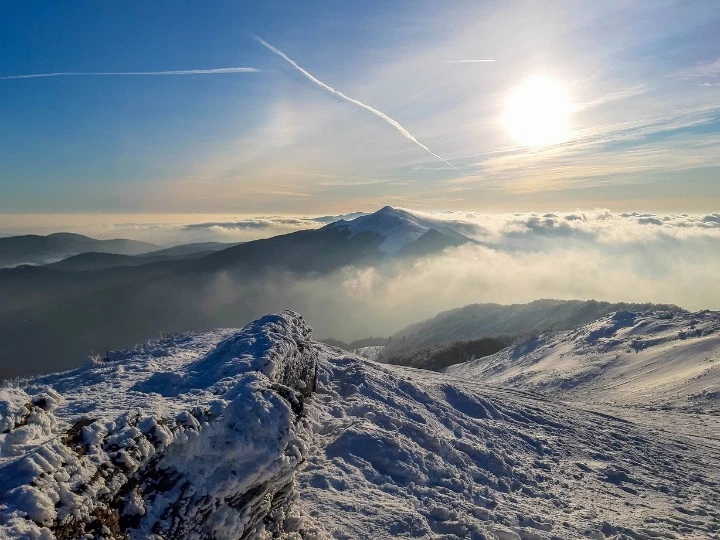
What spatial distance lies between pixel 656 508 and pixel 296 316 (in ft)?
36.3

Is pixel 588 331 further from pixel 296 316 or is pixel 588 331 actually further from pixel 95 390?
pixel 95 390

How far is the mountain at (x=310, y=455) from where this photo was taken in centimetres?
582

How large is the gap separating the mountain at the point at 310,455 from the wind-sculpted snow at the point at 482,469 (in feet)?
0.17

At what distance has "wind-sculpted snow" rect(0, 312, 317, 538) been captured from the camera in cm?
518

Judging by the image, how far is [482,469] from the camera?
45.0 ft

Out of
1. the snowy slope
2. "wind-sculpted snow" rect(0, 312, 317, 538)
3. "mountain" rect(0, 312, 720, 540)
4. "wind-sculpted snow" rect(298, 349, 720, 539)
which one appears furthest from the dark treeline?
"wind-sculpted snow" rect(0, 312, 317, 538)

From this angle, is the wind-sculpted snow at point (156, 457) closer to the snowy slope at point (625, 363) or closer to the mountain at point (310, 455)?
the mountain at point (310, 455)

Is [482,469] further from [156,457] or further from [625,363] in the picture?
[625,363]

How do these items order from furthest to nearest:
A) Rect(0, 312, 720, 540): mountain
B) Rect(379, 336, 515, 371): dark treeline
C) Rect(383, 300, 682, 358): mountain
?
Rect(383, 300, 682, 358): mountain, Rect(379, 336, 515, 371): dark treeline, Rect(0, 312, 720, 540): mountain

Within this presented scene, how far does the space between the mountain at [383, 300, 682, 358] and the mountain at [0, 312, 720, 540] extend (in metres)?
67.5

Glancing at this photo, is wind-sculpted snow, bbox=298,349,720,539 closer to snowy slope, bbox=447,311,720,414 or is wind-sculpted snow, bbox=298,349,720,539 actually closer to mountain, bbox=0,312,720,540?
mountain, bbox=0,312,720,540

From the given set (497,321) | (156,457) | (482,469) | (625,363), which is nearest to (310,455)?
(482,469)

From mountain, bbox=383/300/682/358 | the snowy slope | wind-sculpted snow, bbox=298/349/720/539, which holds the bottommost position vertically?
mountain, bbox=383/300/682/358

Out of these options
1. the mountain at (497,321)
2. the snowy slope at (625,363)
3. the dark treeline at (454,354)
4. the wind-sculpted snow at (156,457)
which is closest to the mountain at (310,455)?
the wind-sculpted snow at (156,457)
